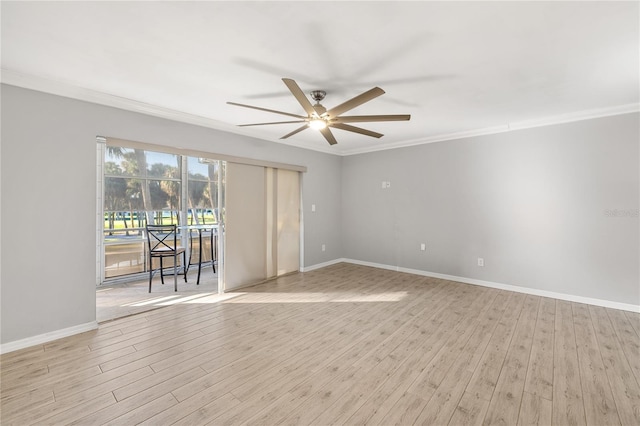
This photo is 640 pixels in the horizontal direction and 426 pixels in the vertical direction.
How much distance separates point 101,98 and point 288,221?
10.4ft

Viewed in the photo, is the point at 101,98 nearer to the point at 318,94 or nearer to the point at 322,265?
the point at 318,94

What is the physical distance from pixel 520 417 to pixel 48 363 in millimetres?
3546

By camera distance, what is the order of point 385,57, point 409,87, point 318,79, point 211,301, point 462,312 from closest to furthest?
point 385,57
point 318,79
point 409,87
point 462,312
point 211,301

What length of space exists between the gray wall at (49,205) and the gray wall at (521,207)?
4.28 m

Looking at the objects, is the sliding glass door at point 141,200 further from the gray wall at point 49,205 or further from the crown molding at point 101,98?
the gray wall at point 49,205

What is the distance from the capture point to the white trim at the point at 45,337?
100 inches

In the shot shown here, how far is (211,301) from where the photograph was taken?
3.88 m

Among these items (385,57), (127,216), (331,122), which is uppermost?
(385,57)

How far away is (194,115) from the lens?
372 cm

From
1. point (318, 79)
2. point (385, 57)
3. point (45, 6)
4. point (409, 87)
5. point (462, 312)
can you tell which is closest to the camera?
point (45, 6)

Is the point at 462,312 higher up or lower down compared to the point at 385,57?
lower down

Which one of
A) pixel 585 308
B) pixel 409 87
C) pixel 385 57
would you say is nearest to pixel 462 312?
pixel 585 308

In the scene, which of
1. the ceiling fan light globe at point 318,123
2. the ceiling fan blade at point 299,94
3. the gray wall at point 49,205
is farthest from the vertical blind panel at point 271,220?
the ceiling fan blade at point 299,94

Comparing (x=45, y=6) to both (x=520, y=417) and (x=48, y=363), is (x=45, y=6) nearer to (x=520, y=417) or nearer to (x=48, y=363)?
(x=48, y=363)
